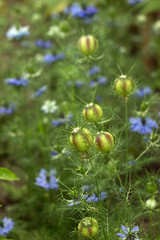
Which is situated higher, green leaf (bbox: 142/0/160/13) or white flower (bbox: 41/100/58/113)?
green leaf (bbox: 142/0/160/13)

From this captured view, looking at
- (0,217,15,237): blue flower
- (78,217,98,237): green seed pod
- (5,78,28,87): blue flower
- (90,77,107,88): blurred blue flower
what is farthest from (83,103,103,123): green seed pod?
(90,77,107,88): blurred blue flower

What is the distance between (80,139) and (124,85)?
0.28m

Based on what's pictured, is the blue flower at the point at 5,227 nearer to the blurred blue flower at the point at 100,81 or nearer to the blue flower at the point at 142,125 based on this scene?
the blue flower at the point at 142,125

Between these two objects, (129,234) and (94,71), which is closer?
(129,234)

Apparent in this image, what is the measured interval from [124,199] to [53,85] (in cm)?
175

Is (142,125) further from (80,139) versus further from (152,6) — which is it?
(152,6)

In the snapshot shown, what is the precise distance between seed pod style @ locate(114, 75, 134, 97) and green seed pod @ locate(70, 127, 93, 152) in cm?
24

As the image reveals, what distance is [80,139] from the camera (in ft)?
3.23

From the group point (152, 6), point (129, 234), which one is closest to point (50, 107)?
point (129, 234)

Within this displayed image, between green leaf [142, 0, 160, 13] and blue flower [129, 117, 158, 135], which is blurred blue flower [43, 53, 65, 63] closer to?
green leaf [142, 0, 160, 13]

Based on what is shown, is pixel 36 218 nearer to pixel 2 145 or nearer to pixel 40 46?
pixel 2 145

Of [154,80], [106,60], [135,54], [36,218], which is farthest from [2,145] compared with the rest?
[135,54]

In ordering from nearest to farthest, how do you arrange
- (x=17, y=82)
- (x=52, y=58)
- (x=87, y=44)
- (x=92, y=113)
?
(x=92, y=113)
(x=87, y=44)
(x=17, y=82)
(x=52, y=58)

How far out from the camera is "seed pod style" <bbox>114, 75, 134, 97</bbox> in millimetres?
1149
